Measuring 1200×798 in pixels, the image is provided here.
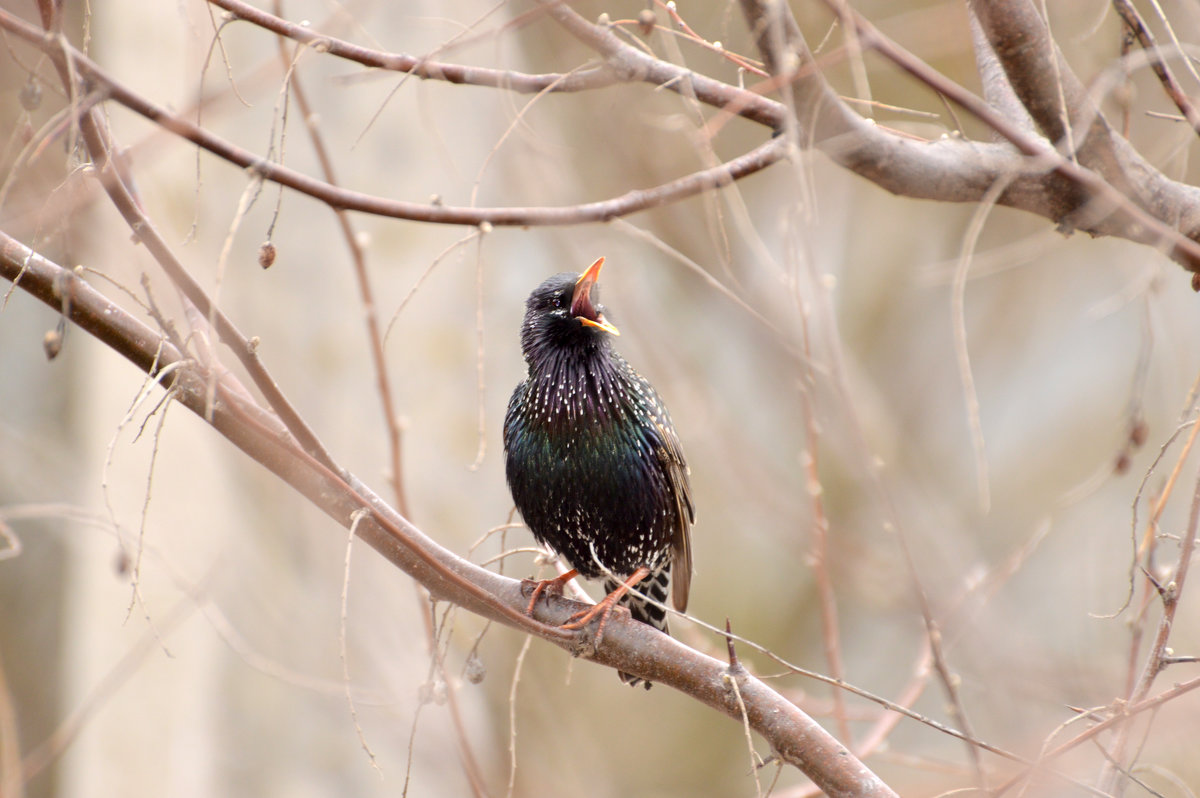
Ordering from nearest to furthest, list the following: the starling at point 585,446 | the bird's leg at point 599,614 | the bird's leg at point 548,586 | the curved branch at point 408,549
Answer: the curved branch at point 408,549, the bird's leg at point 599,614, the bird's leg at point 548,586, the starling at point 585,446

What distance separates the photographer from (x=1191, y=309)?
8477 millimetres

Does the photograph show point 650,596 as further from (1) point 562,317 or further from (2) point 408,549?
(2) point 408,549

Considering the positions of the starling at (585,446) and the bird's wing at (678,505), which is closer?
the starling at (585,446)

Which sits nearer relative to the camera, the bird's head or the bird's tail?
the bird's head

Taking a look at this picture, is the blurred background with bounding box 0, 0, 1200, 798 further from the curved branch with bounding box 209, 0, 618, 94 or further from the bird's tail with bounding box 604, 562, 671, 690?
the curved branch with bounding box 209, 0, 618, 94

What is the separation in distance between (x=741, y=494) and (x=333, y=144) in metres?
3.37

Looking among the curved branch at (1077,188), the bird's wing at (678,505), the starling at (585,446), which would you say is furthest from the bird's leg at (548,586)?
the curved branch at (1077,188)

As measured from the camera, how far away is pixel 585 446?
359 centimetres

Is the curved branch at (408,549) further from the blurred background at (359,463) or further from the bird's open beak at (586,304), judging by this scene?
the blurred background at (359,463)

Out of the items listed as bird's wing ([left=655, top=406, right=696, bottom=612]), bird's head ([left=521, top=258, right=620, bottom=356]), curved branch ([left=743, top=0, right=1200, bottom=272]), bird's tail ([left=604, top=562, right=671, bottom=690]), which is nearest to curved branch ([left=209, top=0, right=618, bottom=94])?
curved branch ([left=743, top=0, right=1200, bottom=272])

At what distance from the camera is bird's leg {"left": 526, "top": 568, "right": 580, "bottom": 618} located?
128 inches

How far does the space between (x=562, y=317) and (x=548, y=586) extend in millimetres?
896

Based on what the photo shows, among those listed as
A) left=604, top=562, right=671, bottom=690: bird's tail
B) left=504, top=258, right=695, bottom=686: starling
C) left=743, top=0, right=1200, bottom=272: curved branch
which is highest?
left=743, top=0, right=1200, bottom=272: curved branch

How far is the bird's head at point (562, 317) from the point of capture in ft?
11.9
